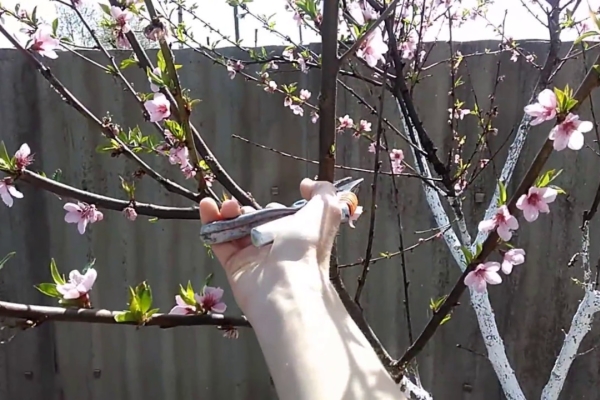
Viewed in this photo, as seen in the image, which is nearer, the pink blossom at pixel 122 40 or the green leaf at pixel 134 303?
the green leaf at pixel 134 303

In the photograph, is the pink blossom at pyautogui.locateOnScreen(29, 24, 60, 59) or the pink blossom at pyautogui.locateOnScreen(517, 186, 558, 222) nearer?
the pink blossom at pyautogui.locateOnScreen(517, 186, 558, 222)

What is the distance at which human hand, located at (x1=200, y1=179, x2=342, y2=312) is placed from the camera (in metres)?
0.70

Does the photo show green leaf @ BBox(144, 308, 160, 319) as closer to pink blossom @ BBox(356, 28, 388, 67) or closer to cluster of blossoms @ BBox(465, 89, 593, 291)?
cluster of blossoms @ BBox(465, 89, 593, 291)

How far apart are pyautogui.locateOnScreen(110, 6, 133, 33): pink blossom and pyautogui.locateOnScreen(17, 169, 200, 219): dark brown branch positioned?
1.07 feet

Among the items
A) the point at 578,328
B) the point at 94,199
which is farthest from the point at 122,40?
the point at 578,328

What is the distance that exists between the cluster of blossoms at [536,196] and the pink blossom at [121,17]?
0.75 meters

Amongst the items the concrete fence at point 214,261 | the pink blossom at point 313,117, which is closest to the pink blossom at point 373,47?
the pink blossom at point 313,117

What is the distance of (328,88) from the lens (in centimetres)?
88

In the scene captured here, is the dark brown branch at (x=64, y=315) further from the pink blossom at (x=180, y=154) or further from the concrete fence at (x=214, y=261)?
the concrete fence at (x=214, y=261)

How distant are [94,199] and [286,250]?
1.64 ft

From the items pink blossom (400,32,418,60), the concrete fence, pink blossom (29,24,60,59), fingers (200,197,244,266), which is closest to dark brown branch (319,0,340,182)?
fingers (200,197,244,266)

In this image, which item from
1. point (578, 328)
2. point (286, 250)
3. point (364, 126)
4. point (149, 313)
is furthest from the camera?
point (364, 126)

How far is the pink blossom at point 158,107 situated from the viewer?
104 centimetres

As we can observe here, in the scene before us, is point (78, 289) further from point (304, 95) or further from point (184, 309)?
point (304, 95)
